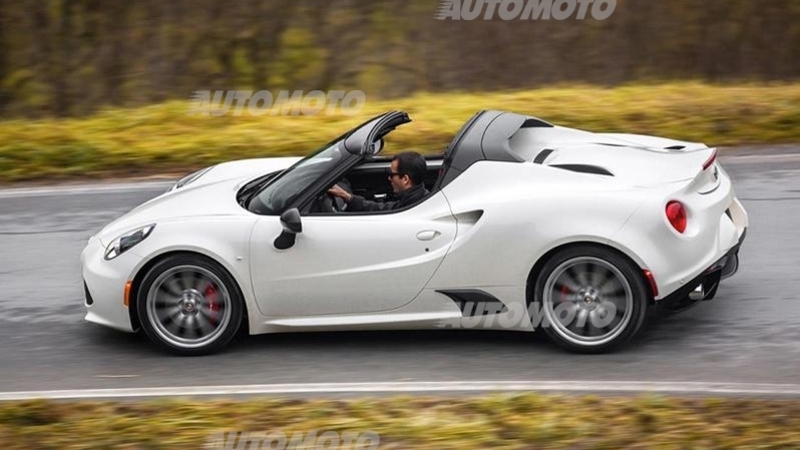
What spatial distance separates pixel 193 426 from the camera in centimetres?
660

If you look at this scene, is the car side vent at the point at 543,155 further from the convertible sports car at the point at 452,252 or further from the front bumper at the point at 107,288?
the front bumper at the point at 107,288

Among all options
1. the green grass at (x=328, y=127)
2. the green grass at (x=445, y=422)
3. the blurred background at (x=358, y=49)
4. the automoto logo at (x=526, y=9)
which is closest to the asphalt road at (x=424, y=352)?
the green grass at (x=445, y=422)

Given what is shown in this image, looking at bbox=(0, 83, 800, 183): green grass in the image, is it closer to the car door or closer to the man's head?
the man's head

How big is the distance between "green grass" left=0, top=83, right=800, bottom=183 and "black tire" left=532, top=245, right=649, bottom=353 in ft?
19.7

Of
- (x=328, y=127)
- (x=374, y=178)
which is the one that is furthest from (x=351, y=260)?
(x=328, y=127)

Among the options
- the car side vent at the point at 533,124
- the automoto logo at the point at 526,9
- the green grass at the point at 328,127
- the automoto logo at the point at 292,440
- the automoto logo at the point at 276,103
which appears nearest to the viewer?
the automoto logo at the point at 292,440

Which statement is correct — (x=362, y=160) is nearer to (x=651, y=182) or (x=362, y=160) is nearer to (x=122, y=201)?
(x=651, y=182)

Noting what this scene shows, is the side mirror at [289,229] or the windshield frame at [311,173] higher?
the windshield frame at [311,173]

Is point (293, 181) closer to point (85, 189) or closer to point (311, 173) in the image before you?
point (311, 173)

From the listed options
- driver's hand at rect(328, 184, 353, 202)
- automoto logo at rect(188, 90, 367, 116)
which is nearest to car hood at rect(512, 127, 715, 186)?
driver's hand at rect(328, 184, 353, 202)

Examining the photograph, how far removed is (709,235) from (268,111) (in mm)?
8509

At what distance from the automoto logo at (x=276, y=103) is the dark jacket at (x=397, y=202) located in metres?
7.15

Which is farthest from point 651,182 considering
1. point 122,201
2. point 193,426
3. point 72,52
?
point 72,52

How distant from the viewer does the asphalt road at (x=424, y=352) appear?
7309 millimetres
